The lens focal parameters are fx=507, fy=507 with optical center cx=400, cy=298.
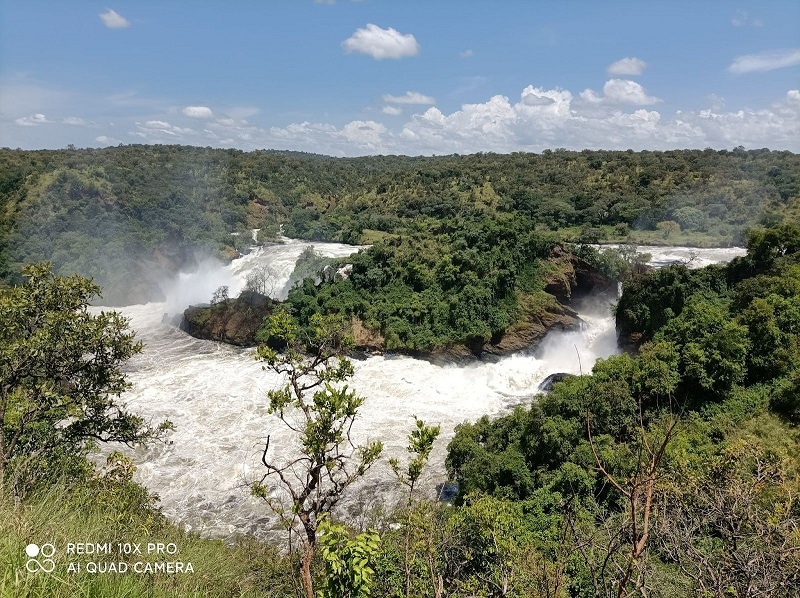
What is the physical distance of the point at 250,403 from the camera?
23.1m

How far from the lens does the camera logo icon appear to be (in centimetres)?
332

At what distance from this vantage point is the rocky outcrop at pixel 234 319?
2947 centimetres

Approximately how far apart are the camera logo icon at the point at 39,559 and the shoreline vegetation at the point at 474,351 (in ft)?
0.12

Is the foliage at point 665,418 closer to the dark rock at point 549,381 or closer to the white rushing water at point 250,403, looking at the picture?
the white rushing water at point 250,403

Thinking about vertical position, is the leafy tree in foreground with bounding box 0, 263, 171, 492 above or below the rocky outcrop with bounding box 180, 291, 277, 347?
above

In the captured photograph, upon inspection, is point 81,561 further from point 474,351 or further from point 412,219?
point 412,219

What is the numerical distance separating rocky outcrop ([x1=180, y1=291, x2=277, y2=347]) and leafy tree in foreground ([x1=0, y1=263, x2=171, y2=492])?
20.5 metres

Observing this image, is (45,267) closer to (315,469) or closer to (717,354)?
(315,469)

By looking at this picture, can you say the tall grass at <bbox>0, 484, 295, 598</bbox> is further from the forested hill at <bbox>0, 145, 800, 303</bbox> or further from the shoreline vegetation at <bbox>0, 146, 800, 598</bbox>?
the forested hill at <bbox>0, 145, 800, 303</bbox>

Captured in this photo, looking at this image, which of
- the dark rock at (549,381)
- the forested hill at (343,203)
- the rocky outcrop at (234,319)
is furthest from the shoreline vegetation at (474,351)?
the dark rock at (549,381)

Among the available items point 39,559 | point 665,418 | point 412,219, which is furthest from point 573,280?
point 39,559

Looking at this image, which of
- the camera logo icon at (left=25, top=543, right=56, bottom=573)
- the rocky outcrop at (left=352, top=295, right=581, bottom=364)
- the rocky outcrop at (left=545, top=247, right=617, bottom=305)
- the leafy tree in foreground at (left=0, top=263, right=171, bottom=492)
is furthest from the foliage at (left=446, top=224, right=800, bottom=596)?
the rocky outcrop at (left=545, top=247, right=617, bottom=305)

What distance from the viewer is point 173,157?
67.1m

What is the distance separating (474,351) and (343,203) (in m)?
36.7
